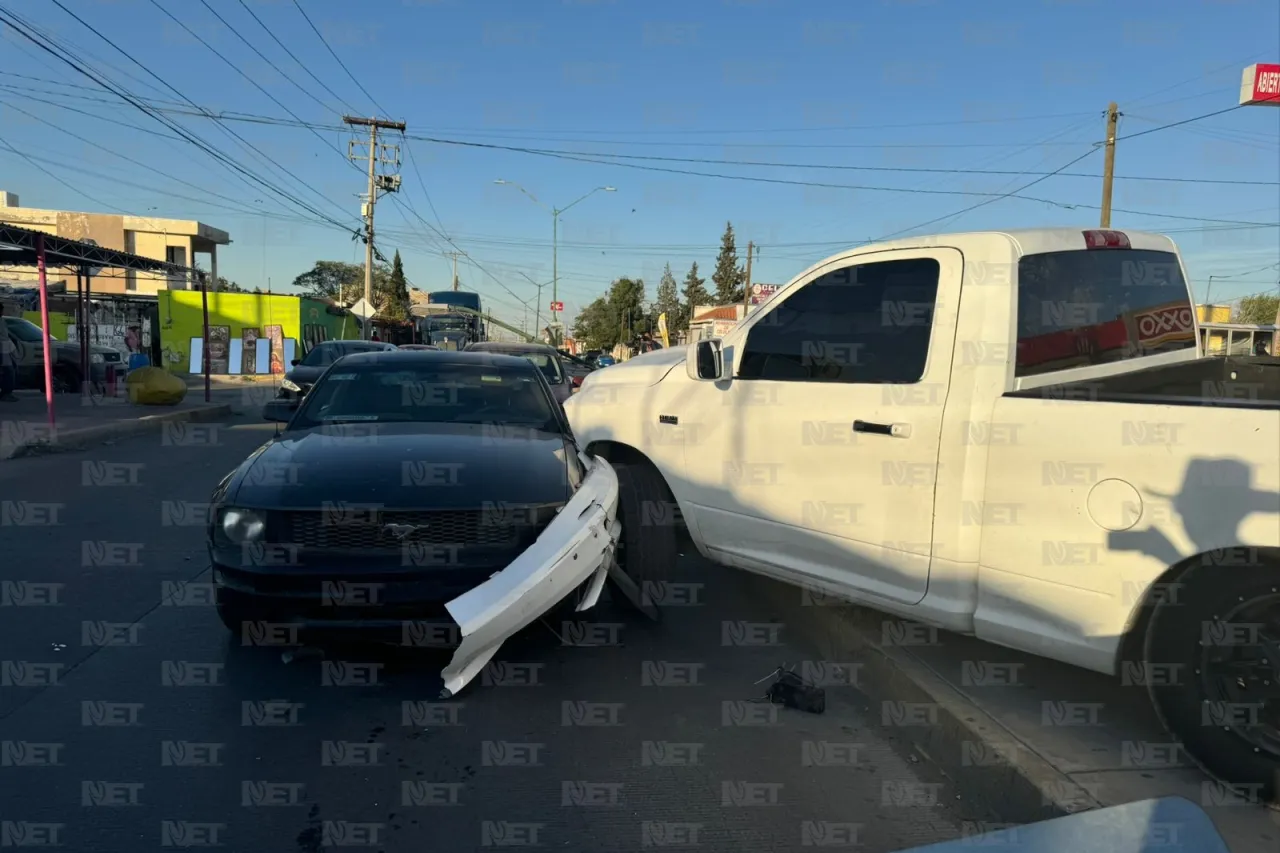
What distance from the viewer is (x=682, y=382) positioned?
4867mm

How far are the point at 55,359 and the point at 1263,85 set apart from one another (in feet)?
87.6

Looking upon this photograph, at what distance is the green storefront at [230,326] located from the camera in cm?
3111

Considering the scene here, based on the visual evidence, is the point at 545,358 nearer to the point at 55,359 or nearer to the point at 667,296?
the point at 55,359

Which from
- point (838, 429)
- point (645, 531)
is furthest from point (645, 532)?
point (838, 429)

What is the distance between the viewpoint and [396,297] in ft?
193

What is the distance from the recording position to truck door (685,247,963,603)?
3.60 meters

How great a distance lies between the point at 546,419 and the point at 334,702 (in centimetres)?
210

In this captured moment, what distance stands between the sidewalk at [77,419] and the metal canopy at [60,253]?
8.38ft

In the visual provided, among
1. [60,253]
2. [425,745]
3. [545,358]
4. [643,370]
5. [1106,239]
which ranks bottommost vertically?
[425,745]


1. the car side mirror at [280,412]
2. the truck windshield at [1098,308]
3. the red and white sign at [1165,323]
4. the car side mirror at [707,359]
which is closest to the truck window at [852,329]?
the car side mirror at [707,359]

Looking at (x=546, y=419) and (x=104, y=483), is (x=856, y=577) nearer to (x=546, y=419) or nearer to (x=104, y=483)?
(x=546, y=419)

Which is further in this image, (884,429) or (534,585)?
(884,429)

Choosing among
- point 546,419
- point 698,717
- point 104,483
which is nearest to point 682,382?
point 546,419

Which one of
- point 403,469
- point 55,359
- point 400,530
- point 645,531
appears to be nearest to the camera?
point 400,530
